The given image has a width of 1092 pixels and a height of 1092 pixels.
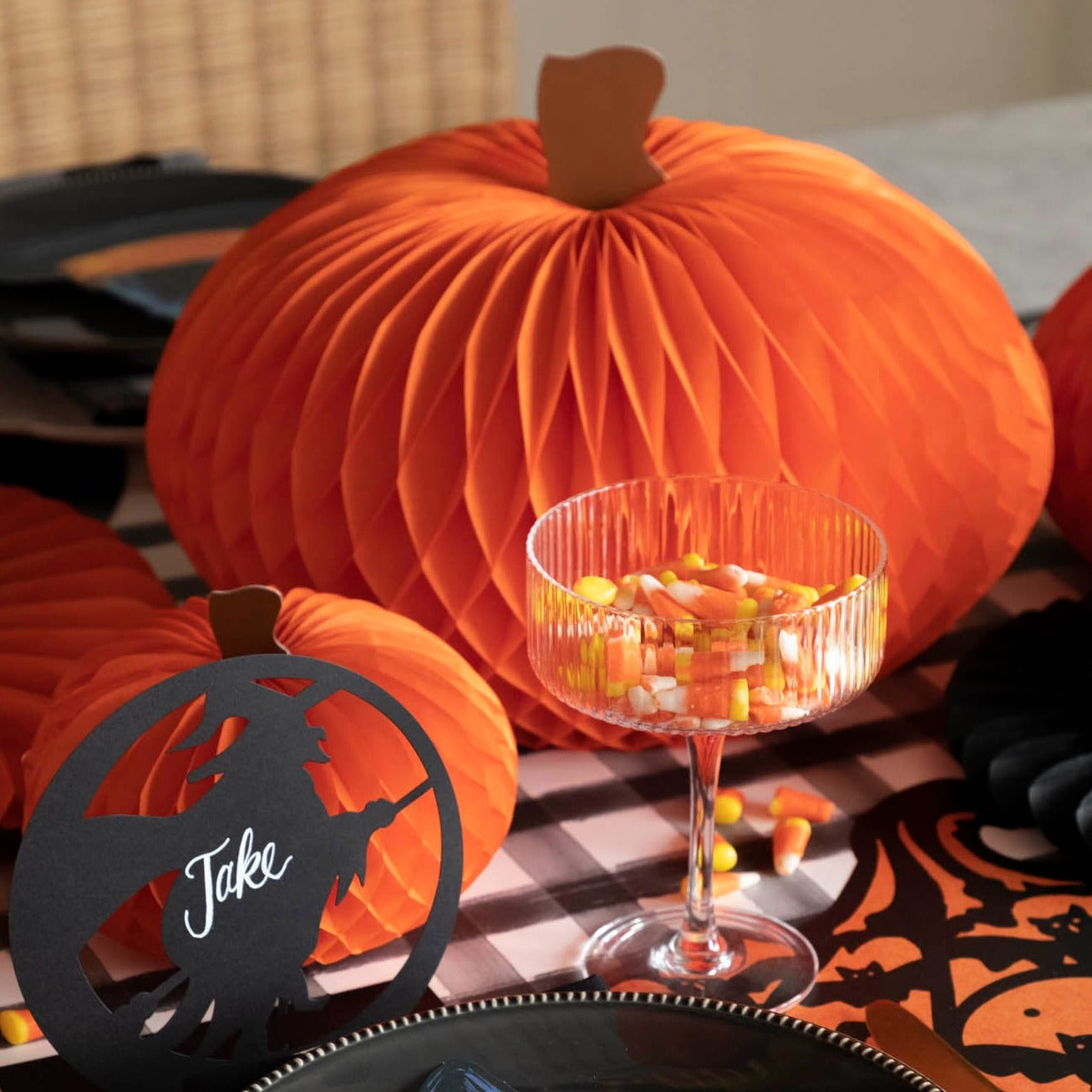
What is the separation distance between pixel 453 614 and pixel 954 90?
4.29 meters

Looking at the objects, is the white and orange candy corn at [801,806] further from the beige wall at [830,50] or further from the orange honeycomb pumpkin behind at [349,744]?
the beige wall at [830,50]

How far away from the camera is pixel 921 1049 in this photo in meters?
0.80

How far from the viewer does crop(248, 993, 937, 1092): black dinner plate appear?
734 mm

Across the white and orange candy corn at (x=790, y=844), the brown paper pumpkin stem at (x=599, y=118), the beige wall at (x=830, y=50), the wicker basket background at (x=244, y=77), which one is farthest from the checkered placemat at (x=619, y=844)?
the beige wall at (x=830, y=50)

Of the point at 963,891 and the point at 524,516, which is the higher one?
the point at 524,516

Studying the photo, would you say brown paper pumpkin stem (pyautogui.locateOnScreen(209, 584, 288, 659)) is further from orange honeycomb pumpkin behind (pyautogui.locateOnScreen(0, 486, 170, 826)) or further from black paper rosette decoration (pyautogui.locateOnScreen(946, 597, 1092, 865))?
black paper rosette decoration (pyautogui.locateOnScreen(946, 597, 1092, 865))

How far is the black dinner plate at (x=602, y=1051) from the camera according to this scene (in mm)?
734

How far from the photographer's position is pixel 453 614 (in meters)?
1.01

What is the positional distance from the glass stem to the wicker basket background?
6.85 ft

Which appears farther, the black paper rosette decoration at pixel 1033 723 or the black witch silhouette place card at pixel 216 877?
the black paper rosette decoration at pixel 1033 723

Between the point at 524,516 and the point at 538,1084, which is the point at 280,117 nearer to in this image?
the point at 524,516

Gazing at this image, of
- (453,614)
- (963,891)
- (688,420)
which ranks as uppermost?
(688,420)

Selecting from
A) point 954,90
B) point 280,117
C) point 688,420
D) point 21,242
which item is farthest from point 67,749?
point 954,90

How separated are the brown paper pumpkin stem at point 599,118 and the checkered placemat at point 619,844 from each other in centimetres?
37
